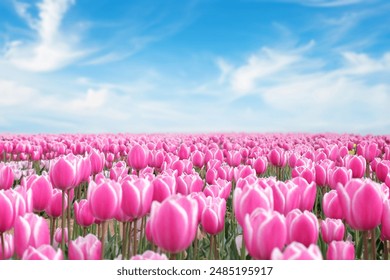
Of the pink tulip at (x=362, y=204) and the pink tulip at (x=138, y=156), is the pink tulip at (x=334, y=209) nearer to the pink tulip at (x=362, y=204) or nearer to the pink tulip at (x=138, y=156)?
the pink tulip at (x=362, y=204)

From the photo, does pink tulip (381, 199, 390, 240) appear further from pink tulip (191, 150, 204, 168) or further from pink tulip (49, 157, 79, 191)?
pink tulip (191, 150, 204, 168)

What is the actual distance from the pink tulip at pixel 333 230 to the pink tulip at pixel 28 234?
5.96 ft

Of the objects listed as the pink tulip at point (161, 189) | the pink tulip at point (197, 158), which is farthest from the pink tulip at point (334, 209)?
the pink tulip at point (197, 158)

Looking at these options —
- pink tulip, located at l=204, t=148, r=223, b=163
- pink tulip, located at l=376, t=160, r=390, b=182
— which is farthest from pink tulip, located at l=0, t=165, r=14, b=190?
pink tulip, located at l=376, t=160, r=390, b=182

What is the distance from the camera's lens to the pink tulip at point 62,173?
319cm

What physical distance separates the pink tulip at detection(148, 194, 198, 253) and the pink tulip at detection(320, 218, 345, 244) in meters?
1.36

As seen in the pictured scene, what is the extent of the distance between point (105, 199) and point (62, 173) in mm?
772

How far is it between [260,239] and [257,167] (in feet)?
12.4

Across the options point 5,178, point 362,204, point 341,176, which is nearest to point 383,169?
point 341,176

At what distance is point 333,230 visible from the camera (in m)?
3.04

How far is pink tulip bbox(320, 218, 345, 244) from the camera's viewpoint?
3.01 m

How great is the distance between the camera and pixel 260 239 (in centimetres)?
189
